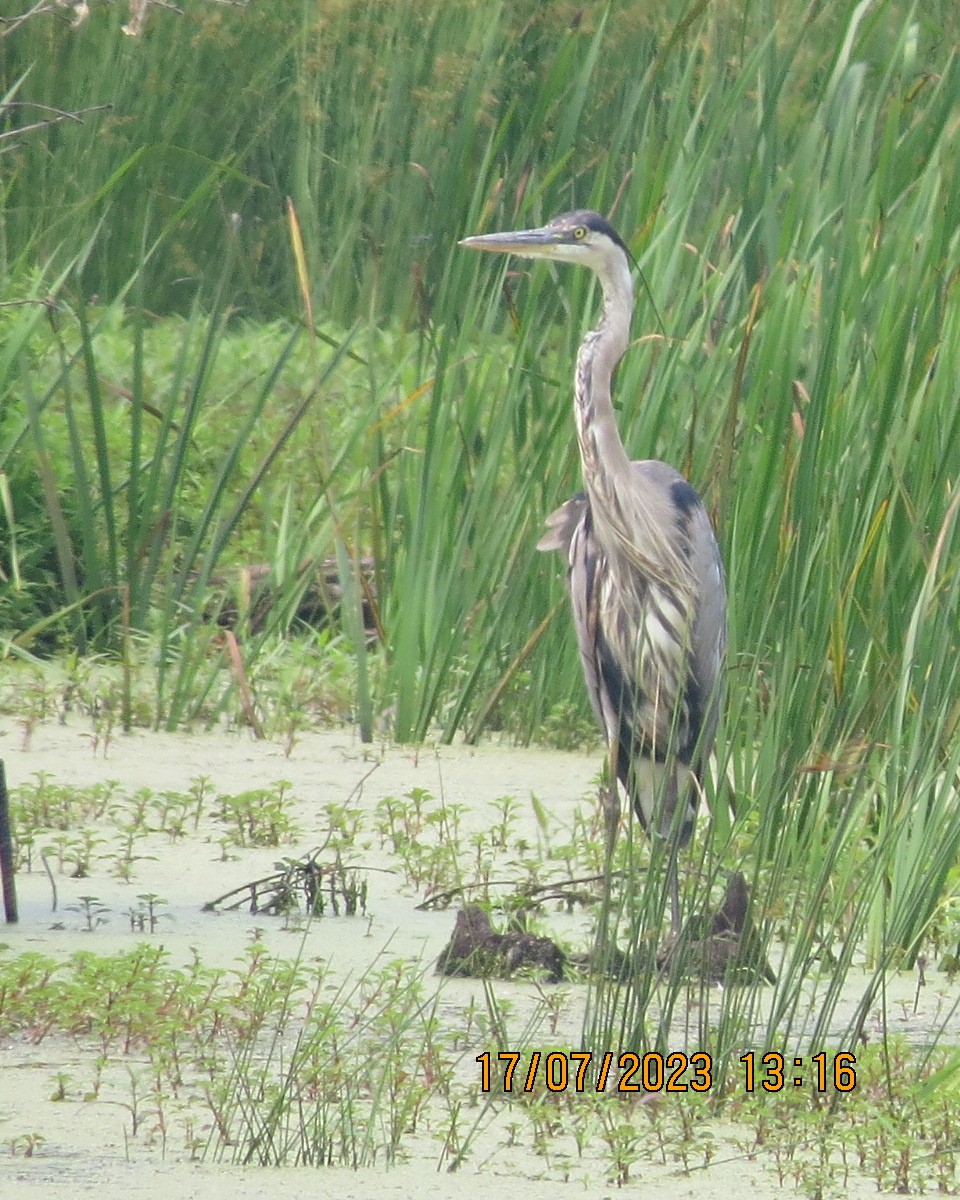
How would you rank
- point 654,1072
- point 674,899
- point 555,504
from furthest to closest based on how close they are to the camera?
point 555,504 < point 674,899 < point 654,1072

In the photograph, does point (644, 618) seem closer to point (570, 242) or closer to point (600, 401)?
point (600, 401)

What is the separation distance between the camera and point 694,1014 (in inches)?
134

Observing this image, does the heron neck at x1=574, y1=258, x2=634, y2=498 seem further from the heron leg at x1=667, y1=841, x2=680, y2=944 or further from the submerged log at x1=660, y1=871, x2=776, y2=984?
the submerged log at x1=660, y1=871, x2=776, y2=984

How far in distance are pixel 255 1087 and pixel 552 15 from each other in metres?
3.78

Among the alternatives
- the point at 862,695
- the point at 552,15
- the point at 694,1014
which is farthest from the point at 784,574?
the point at 552,15

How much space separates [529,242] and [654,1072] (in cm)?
238

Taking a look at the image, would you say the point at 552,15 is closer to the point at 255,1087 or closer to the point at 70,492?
the point at 70,492

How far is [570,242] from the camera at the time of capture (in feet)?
15.3

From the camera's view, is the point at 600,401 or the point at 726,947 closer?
the point at 726,947

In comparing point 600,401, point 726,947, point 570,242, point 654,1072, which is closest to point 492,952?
point 726,947

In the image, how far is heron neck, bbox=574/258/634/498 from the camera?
4531 mm

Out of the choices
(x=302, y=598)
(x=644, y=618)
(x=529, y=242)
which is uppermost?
(x=529, y=242)

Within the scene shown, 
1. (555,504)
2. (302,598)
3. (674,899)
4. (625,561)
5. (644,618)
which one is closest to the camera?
(674,899)

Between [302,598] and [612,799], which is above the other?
[612,799]
